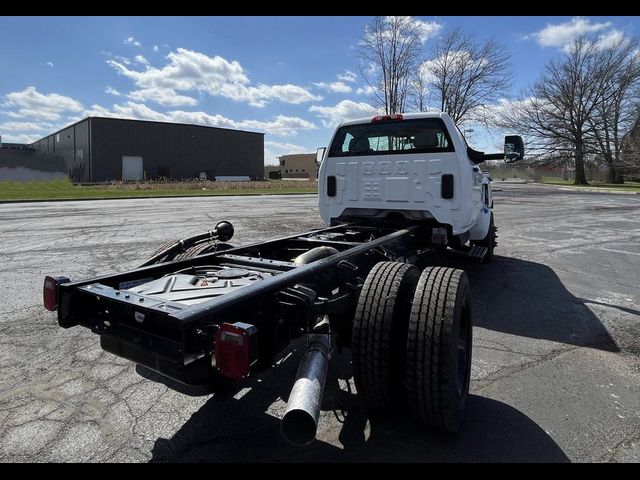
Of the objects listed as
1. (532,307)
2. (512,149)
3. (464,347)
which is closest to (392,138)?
(512,149)

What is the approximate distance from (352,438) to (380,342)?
601 millimetres

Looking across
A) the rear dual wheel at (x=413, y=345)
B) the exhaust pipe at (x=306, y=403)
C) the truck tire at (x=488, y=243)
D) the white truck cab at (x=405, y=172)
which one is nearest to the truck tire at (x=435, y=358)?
the rear dual wheel at (x=413, y=345)

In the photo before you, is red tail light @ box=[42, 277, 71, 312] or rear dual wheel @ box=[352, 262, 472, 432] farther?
red tail light @ box=[42, 277, 71, 312]

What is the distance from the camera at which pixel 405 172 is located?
5484mm

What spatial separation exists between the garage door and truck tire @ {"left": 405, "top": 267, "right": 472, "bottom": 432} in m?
51.4

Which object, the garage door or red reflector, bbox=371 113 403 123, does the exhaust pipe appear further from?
the garage door

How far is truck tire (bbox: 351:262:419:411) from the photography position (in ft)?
8.54

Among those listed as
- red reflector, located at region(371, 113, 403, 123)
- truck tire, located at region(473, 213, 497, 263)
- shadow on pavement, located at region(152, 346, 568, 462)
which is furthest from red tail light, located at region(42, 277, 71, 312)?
truck tire, located at region(473, 213, 497, 263)

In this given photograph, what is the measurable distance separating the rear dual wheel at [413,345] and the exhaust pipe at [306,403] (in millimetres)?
318

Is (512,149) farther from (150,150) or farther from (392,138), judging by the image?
(150,150)

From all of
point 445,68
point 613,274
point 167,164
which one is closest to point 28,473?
point 613,274

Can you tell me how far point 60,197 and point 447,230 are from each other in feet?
79.0

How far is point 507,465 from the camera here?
2385 mm

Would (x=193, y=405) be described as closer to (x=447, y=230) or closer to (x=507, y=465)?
(x=507, y=465)
